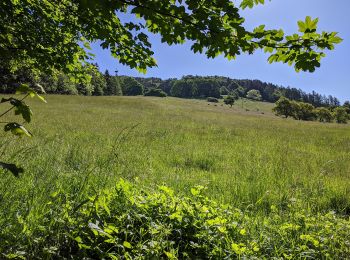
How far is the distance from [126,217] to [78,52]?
416 centimetres

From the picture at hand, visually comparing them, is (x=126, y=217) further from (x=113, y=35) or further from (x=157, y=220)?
(x=113, y=35)

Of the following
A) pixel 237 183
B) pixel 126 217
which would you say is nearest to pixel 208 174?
pixel 237 183

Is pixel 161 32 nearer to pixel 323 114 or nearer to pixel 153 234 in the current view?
pixel 153 234

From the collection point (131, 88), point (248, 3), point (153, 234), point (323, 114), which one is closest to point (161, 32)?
point (248, 3)

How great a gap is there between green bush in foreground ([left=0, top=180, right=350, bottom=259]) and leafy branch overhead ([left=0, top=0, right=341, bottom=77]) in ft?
6.56

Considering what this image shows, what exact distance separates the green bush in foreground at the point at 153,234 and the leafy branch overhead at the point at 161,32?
2001 millimetres

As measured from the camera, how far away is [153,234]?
3.80 m

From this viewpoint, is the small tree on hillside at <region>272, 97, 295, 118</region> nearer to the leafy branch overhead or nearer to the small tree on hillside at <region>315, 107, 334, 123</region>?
the small tree on hillside at <region>315, 107, 334, 123</region>

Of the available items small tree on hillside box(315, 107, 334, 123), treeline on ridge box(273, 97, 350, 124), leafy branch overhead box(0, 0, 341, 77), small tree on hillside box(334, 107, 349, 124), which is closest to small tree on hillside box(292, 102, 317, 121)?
treeline on ridge box(273, 97, 350, 124)

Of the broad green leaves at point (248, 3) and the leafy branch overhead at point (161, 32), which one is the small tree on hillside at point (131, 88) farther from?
the broad green leaves at point (248, 3)

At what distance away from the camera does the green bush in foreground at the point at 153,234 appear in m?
3.38

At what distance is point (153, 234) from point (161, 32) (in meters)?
A: 2.58

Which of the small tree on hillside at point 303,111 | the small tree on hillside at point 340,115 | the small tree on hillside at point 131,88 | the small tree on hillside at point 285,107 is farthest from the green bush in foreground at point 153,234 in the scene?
the small tree on hillside at point 131,88

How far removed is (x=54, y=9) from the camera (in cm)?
621
